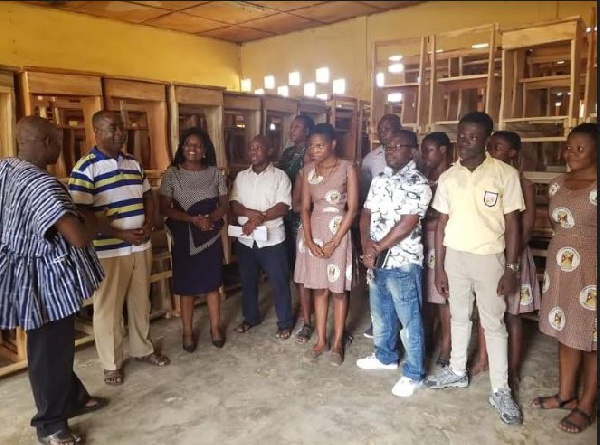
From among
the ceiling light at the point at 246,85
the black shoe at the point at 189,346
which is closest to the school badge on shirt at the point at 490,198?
the black shoe at the point at 189,346

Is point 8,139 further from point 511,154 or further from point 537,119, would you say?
point 537,119

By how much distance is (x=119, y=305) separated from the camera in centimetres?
291

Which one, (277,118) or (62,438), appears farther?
(277,118)

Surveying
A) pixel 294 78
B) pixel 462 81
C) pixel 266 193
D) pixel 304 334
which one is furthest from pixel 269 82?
pixel 304 334

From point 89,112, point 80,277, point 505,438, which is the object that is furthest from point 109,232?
point 505,438

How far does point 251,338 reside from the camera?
3.56 m

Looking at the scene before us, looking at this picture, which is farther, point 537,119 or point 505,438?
point 537,119

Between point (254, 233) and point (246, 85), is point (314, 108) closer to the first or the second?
point (254, 233)

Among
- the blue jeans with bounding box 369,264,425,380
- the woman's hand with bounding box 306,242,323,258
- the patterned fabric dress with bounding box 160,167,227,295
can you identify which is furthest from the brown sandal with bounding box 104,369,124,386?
the blue jeans with bounding box 369,264,425,380

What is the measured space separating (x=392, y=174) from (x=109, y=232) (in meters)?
1.62

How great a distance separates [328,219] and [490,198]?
1.02 metres

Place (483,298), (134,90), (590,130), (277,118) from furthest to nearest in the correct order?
(277,118)
(134,90)
(483,298)
(590,130)

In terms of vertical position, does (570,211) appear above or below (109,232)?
above

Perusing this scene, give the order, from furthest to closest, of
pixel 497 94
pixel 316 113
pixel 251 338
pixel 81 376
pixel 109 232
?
pixel 316 113 < pixel 497 94 < pixel 251 338 < pixel 81 376 < pixel 109 232
